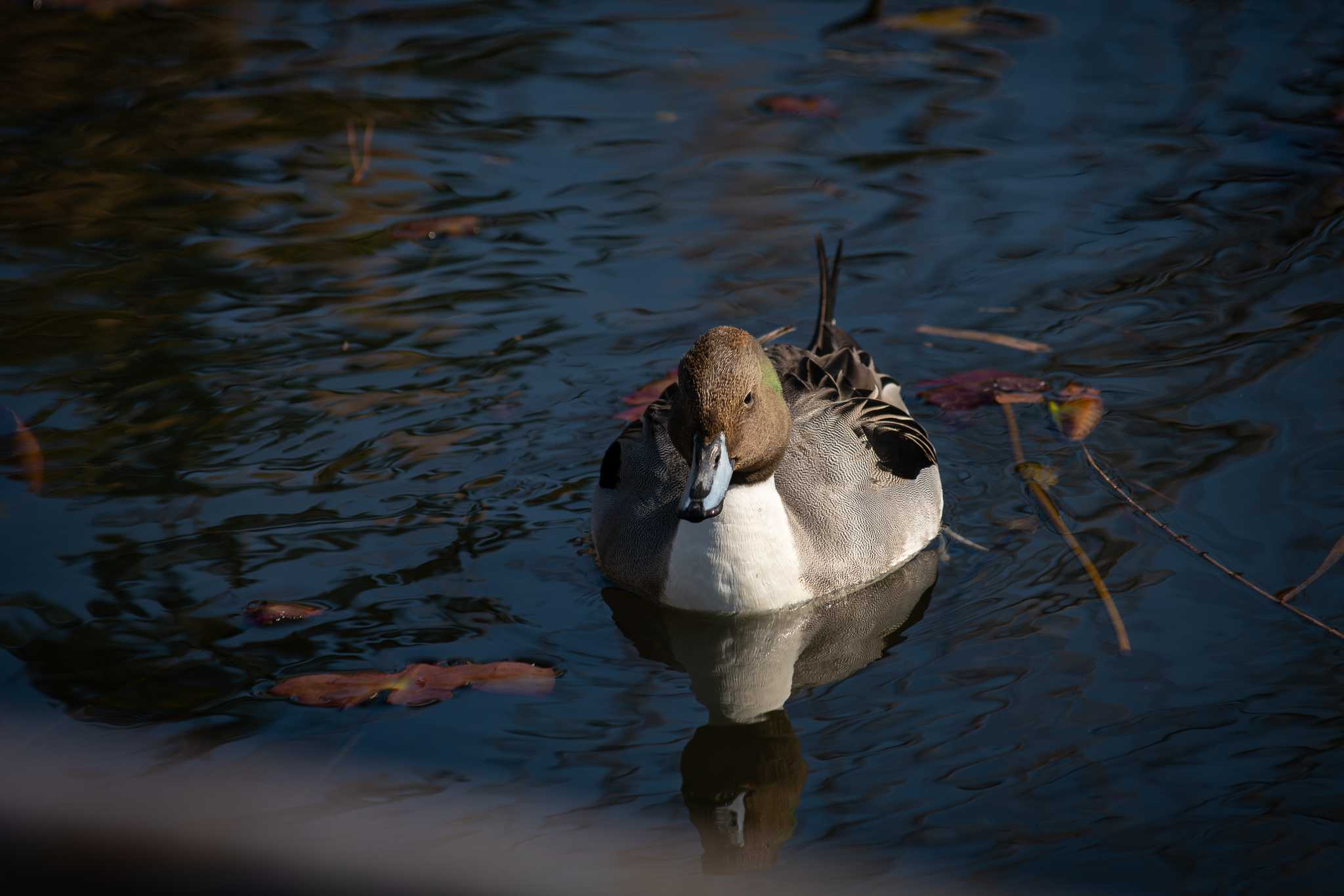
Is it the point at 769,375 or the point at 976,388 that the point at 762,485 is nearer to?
the point at 769,375

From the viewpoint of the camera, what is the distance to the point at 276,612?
5.11 metres

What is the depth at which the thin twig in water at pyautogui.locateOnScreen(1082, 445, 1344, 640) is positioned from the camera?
15.7ft

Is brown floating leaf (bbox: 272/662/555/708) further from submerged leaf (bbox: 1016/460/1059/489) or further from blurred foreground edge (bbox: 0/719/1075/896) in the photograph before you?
submerged leaf (bbox: 1016/460/1059/489)

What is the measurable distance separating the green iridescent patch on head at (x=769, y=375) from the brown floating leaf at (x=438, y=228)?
10.5 ft

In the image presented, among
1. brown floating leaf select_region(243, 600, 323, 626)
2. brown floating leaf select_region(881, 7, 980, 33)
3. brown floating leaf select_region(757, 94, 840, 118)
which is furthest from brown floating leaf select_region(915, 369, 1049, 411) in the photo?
brown floating leaf select_region(881, 7, 980, 33)

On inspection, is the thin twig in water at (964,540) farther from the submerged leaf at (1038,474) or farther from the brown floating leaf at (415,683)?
the brown floating leaf at (415,683)

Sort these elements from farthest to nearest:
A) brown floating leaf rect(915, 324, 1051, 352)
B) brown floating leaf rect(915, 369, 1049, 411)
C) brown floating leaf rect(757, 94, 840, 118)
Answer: brown floating leaf rect(757, 94, 840, 118), brown floating leaf rect(915, 324, 1051, 352), brown floating leaf rect(915, 369, 1049, 411)

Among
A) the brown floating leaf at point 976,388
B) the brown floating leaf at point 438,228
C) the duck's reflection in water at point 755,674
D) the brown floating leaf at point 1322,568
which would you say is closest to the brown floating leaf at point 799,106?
the brown floating leaf at point 438,228

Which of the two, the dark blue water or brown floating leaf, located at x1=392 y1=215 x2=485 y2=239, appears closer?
the dark blue water

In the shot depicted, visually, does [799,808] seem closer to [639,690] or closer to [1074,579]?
[639,690]

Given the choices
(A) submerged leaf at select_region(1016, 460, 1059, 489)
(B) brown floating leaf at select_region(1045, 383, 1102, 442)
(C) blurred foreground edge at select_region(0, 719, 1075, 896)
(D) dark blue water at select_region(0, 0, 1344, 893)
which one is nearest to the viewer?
(C) blurred foreground edge at select_region(0, 719, 1075, 896)

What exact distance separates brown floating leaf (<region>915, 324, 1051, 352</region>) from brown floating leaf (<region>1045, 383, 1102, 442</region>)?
379mm

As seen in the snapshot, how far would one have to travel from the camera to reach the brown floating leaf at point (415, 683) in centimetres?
467

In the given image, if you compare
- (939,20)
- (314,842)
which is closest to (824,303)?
(314,842)
